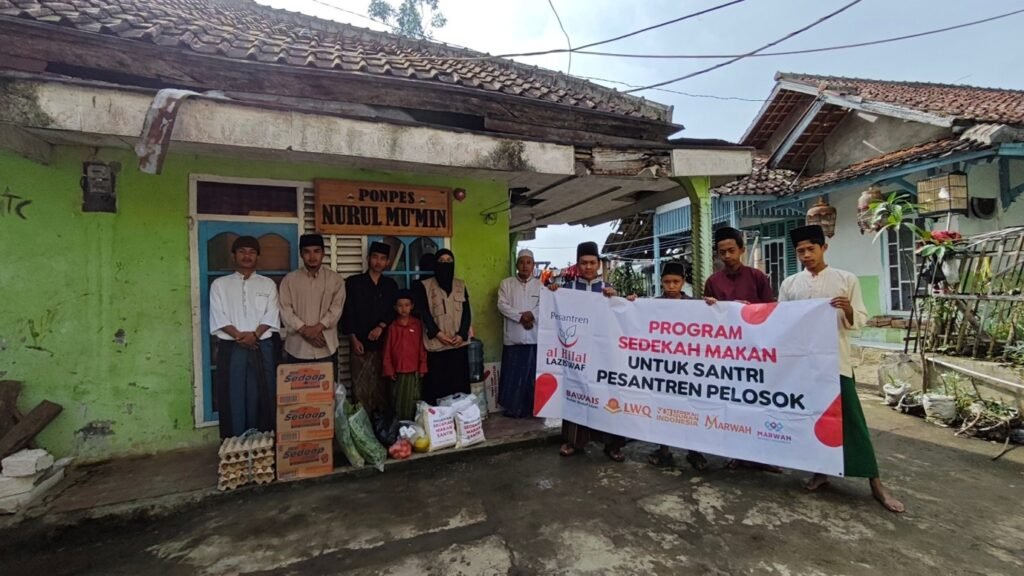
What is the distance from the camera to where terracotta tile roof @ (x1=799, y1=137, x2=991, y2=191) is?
6398 millimetres

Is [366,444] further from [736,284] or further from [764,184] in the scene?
[764,184]

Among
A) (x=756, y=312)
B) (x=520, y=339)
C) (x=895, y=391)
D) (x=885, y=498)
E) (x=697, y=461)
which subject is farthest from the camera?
(x=895, y=391)

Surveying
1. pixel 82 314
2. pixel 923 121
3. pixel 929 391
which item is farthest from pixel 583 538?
pixel 923 121

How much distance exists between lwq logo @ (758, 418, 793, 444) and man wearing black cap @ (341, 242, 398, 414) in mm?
3143

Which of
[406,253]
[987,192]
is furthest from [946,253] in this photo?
[406,253]

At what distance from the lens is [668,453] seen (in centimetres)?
376

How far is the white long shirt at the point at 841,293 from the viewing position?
2998 mm

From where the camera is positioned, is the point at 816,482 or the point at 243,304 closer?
the point at 816,482

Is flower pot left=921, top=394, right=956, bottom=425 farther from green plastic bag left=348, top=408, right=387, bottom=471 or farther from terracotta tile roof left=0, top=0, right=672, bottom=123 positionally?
green plastic bag left=348, top=408, right=387, bottom=471

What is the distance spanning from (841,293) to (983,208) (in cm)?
623

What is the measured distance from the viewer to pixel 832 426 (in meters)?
2.99

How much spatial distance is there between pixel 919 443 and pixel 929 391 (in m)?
1.46

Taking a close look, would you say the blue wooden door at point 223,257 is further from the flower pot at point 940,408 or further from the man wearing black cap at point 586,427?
the flower pot at point 940,408

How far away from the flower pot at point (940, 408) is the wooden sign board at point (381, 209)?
5.47 m
